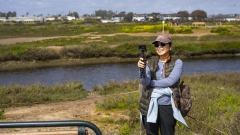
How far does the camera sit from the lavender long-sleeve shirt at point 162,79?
4.11 m

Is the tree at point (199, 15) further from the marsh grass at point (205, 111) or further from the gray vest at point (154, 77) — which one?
the gray vest at point (154, 77)

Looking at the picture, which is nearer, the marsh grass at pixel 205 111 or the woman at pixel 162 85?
the woman at pixel 162 85

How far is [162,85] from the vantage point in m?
4.14

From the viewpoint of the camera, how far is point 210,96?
32.2 ft

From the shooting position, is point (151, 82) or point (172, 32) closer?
point (151, 82)

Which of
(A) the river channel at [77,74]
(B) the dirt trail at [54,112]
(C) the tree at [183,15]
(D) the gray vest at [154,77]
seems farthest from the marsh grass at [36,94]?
(C) the tree at [183,15]

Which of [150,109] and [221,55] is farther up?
[150,109]

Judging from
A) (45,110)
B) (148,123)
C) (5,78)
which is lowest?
(5,78)

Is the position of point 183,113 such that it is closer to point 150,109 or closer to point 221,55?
point 150,109

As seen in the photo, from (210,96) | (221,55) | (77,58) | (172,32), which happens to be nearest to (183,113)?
(210,96)

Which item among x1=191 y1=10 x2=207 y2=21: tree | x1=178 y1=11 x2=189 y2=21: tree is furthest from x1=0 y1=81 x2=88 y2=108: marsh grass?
x1=178 y1=11 x2=189 y2=21: tree

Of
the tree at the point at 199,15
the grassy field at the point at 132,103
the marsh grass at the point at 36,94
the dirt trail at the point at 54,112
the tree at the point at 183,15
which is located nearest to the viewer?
the grassy field at the point at 132,103

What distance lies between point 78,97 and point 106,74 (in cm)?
1172

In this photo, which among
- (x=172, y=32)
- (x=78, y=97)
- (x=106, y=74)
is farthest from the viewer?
(x=172, y=32)
